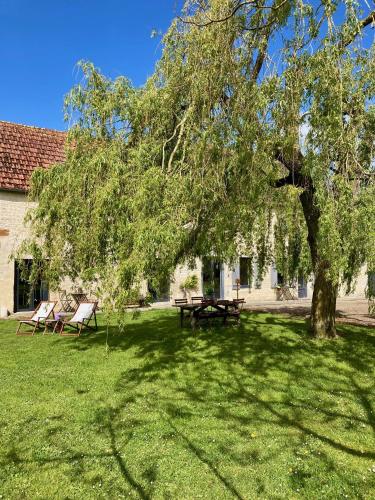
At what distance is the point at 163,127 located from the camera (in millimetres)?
6273

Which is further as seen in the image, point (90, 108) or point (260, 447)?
point (90, 108)

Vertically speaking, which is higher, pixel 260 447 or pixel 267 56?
pixel 267 56

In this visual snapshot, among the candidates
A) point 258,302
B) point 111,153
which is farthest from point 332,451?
point 258,302

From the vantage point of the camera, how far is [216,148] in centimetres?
569

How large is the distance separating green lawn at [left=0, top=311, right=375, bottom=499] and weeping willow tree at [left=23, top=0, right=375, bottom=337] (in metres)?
1.47

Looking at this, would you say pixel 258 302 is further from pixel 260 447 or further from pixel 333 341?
pixel 260 447

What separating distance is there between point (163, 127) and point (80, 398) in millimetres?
3966

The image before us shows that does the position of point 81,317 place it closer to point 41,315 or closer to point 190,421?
point 41,315

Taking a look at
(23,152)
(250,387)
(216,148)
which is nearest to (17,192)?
(23,152)

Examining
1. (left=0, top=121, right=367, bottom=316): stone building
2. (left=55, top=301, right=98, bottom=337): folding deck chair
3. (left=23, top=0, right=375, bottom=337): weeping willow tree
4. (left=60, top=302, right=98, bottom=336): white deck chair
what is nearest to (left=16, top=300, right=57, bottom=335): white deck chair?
(left=55, top=301, right=98, bottom=337): folding deck chair

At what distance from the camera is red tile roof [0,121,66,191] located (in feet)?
44.5

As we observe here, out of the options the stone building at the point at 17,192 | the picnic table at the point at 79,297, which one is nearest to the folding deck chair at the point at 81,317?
the stone building at the point at 17,192

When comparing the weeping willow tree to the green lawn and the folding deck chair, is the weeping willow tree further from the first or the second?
the folding deck chair

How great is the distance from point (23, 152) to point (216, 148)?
35.6 feet
